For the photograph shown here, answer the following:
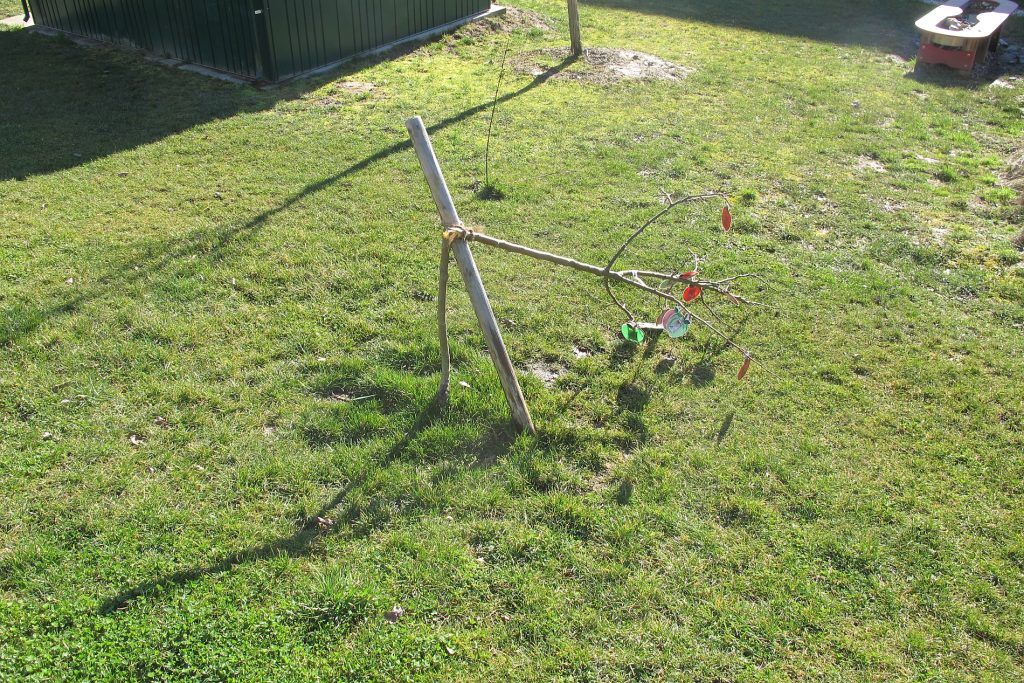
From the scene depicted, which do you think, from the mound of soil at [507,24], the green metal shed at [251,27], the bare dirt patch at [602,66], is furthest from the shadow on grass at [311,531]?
the mound of soil at [507,24]

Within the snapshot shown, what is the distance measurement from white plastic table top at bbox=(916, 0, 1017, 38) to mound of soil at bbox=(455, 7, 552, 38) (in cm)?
554

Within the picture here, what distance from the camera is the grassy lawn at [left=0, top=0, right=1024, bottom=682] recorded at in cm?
311

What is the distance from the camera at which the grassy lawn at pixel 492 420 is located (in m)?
3.11

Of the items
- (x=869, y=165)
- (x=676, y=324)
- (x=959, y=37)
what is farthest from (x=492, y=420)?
(x=959, y=37)

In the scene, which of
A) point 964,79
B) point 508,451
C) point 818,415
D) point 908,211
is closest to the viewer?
point 508,451

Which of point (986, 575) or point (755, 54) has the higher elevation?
point (755, 54)

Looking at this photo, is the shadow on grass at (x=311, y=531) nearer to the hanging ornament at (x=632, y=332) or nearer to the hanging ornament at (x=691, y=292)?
the hanging ornament at (x=632, y=332)

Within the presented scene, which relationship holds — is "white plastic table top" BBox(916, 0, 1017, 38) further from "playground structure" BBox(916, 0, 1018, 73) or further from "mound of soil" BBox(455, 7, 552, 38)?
"mound of soil" BBox(455, 7, 552, 38)

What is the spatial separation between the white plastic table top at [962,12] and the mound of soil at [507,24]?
5.54m

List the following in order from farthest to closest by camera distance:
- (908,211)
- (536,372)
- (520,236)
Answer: (908,211)
(520,236)
(536,372)

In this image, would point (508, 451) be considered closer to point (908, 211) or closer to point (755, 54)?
point (908, 211)

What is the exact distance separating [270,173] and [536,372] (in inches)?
151

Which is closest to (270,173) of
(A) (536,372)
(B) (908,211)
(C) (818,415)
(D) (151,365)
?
(D) (151,365)

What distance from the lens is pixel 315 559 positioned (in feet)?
11.1
